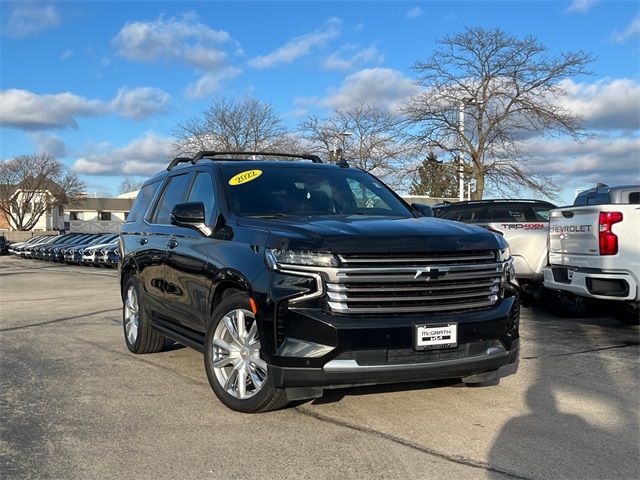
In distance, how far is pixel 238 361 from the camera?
184 inches

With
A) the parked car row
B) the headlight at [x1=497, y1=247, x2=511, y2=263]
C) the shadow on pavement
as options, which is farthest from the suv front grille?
the parked car row

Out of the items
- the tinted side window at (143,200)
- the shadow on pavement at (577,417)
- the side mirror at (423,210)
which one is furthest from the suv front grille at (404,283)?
the tinted side window at (143,200)

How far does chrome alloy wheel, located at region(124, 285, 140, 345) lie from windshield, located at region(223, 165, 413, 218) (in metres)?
2.24

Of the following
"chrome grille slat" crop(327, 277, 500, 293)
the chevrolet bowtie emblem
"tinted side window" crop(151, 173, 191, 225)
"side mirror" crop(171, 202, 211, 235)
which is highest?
"tinted side window" crop(151, 173, 191, 225)

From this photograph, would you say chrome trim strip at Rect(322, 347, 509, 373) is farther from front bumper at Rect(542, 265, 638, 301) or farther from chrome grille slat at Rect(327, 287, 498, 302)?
front bumper at Rect(542, 265, 638, 301)

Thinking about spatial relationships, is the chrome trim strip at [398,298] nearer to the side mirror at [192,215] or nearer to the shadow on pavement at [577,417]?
the shadow on pavement at [577,417]

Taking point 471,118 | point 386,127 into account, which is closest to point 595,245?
point 471,118

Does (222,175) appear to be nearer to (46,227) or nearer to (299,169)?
(299,169)

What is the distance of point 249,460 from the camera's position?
3.88 meters

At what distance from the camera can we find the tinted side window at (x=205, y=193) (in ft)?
17.8

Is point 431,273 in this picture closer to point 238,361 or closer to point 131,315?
point 238,361

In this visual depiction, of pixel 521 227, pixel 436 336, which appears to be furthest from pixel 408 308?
pixel 521 227

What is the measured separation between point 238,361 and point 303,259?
1.03 metres

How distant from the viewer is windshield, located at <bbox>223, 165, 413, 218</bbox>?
17.6 feet
